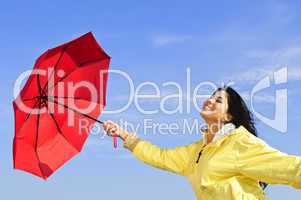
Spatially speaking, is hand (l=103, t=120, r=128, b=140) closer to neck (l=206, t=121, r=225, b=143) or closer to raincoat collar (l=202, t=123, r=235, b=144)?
neck (l=206, t=121, r=225, b=143)

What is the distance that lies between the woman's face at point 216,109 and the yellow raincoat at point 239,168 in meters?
0.21

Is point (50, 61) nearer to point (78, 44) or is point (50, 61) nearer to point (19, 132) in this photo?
point (78, 44)

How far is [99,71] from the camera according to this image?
6.36 metres

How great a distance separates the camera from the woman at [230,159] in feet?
16.5

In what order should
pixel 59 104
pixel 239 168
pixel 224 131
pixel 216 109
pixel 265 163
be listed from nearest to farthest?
pixel 265 163 → pixel 239 168 → pixel 224 131 → pixel 216 109 → pixel 59 104

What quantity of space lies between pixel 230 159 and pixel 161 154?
3.46 feet

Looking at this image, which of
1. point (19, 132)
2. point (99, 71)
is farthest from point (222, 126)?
point (19, 132)

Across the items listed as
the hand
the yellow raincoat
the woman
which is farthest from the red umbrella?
the yellow raincoat

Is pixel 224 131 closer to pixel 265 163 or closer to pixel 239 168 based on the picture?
pixel 239 168

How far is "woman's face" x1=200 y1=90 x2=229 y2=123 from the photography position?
5586mm

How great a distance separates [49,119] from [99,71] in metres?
0.75

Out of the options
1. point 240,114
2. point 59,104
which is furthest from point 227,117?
point 59,104

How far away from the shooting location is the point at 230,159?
5277 millimetres

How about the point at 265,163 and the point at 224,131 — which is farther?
the point at 224,131
